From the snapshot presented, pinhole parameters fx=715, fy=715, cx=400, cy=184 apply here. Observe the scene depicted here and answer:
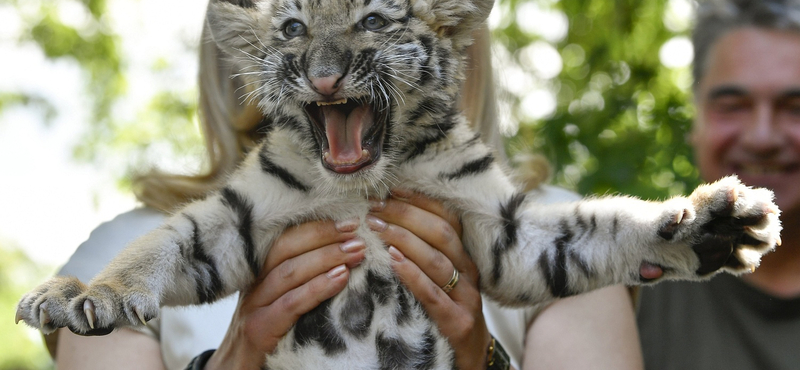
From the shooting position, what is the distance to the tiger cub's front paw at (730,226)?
2.27 metres

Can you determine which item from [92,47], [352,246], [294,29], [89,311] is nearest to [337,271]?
[352,246]

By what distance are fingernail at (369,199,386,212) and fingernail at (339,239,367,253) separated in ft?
0.50

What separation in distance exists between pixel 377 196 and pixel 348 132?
0.94 feet

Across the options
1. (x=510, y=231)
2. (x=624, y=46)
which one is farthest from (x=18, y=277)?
(x=510, y=231)

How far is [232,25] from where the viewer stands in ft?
9.61

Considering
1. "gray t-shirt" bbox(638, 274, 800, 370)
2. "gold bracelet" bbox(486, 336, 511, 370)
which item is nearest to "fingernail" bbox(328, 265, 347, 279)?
"gold bracelet" bbox(486, 336, 511, 370)

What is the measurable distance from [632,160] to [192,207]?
8.76 feet

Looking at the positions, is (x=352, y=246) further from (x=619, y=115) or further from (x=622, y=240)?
(x=619, y=115)

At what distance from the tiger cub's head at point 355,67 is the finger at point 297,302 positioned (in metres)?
0.37

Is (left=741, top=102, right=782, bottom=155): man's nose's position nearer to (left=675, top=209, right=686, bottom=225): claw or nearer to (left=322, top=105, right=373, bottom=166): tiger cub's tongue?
(left=675, top=209, right=686, bottom=225): claw

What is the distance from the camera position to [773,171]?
12.7 ft

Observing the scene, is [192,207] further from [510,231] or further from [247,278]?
[510,231]

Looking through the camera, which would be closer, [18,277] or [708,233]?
[708,233]

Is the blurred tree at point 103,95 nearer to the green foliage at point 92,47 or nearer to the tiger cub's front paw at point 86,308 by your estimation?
the green foliage at point 92,47
